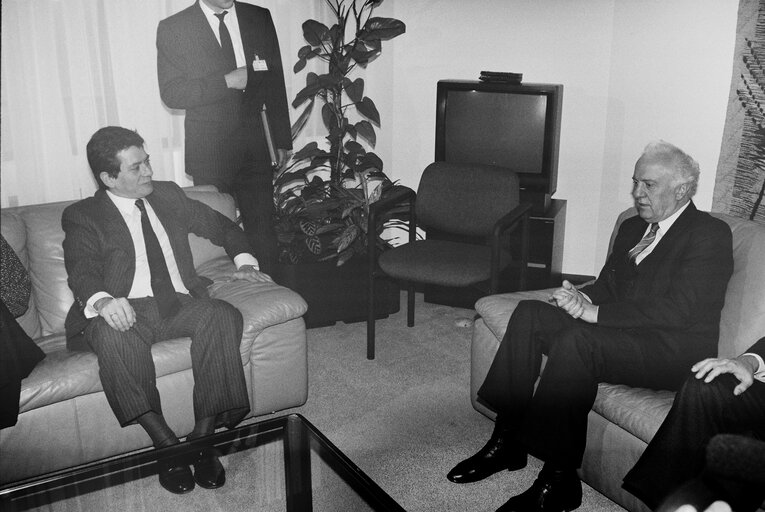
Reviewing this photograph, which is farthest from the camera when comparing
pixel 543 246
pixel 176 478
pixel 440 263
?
pixel 543 246

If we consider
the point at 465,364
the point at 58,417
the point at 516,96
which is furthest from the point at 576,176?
the point at 58,417

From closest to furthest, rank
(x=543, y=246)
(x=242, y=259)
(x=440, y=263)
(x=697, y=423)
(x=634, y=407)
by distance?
1. (x=697, y=423)
2. (x=634, y=407)
3. (x=242, y=259)
4. (x=440, y=263)
5. (x=543, y=246)

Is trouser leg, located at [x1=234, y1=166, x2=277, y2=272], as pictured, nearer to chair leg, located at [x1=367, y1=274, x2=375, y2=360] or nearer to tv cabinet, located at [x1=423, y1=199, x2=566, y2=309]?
chair leg, located at [x1=367, y1=274, x2=375, y2=360]

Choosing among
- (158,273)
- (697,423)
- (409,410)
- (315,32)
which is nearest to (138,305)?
(158,273)

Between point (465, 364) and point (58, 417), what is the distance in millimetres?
1676

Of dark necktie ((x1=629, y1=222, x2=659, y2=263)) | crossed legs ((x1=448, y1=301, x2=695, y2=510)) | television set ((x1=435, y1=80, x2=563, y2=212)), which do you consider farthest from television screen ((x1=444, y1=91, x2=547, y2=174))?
crossed legs ((x1=448, y1=301, x2=695, y2=510))

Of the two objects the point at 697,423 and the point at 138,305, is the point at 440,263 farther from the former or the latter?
the point at 697,423

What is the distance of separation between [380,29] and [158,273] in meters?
1.94

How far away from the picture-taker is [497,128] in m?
3.76

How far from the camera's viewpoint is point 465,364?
10.6 feet

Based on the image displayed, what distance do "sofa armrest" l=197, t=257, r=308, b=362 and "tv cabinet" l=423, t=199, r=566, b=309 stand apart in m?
1.27

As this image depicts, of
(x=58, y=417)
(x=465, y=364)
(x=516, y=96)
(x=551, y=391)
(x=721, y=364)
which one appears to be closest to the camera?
(x=721, y=364)

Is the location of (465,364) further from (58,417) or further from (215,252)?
(58,417)

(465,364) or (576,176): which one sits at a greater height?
(576,176)
